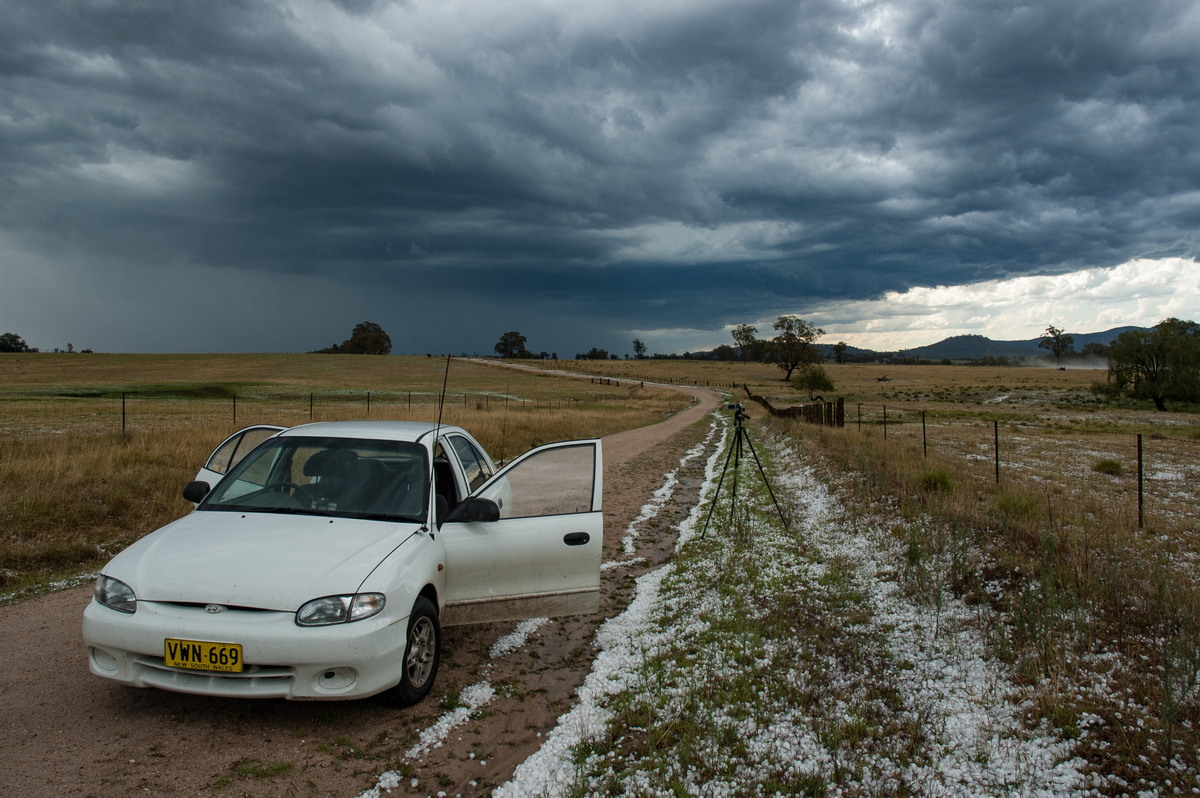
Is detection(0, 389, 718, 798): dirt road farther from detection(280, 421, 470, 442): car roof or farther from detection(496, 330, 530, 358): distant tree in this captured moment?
detection(496, 330, 530, 358): distant tree

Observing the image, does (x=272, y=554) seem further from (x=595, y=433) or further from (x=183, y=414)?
(x=183, y=414)

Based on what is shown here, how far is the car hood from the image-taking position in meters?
3.77

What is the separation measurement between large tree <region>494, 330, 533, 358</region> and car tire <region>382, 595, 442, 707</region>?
150405 millimetres

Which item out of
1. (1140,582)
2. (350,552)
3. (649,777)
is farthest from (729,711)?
(1140,582)

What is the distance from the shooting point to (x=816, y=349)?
119 meters

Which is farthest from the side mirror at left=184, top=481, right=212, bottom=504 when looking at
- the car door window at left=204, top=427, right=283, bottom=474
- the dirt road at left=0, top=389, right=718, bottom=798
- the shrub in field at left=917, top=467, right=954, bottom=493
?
the shrub in field at left=917, top=467, right=954, bottom=493

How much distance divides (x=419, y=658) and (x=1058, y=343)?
19650cm

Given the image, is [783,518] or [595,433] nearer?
[783,518]

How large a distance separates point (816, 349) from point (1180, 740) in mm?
121623

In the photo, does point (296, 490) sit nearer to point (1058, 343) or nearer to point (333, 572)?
point (333, 572)

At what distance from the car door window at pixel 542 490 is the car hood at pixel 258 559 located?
1.13 m

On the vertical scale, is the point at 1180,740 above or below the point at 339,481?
below

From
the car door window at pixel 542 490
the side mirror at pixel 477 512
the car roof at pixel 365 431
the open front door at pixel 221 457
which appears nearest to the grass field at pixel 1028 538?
the open front door at pixel 221 457

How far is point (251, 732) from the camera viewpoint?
3900 millimetres
